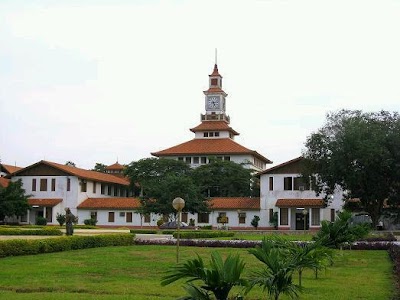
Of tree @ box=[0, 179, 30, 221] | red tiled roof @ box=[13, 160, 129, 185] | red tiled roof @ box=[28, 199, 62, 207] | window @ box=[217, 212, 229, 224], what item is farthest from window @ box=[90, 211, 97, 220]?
window @ box=[217, 212, 229, 224]

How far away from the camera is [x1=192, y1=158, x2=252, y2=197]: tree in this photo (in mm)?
65625

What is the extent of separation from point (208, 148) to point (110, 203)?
17.9 m

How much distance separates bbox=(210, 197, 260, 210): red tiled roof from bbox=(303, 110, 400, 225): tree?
13723 mm

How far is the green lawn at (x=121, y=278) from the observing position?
12.0m

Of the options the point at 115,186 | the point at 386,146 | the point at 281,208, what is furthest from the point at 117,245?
the point at 115,186

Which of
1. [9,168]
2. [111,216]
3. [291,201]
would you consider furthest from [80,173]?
[291,201]

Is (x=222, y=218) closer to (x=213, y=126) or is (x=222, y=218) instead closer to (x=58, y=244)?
(x=213, y=126)

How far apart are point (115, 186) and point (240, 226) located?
18.2m

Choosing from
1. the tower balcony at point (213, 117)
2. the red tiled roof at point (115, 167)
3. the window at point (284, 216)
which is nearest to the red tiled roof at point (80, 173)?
the tower balcony at point (213, 117)

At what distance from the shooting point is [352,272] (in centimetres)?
1711

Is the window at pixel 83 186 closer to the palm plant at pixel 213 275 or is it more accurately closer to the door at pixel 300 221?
the door at pixel 300 221

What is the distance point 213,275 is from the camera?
6.00 metres

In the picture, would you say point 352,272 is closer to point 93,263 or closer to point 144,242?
point 93,263

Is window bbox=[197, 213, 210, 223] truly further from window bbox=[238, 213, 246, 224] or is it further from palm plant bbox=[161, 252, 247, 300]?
palm plant bbox=[161, 252, 247, 300]
